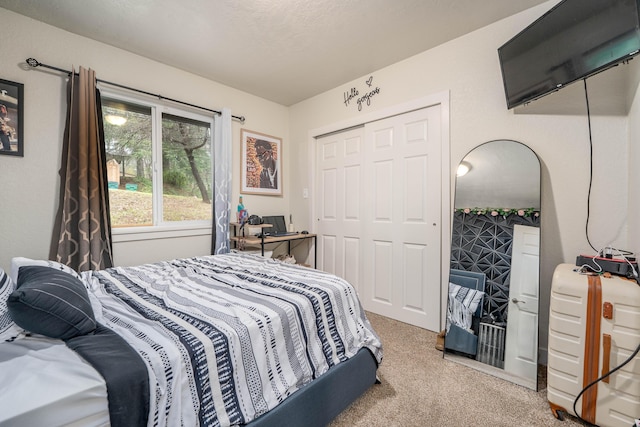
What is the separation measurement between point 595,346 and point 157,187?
349 centimetres

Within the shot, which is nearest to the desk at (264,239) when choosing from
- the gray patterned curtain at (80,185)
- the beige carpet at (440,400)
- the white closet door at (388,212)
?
the white closet door at (388,212)

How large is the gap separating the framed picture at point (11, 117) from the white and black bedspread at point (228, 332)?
3.95 ft

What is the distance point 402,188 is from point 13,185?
3182 millimetres

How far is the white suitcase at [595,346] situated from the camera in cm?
131

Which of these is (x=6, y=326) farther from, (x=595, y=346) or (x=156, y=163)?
(x=595, y=346)

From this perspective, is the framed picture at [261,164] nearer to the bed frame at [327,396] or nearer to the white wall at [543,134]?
the white wall at [543,134]

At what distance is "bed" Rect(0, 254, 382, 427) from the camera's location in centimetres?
74

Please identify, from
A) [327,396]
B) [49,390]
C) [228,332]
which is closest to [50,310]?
[49,390]

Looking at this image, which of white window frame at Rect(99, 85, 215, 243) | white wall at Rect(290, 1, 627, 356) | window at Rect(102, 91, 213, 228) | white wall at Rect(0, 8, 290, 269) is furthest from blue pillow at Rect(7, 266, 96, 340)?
white wall at Rect(290, 1, 627, 356)

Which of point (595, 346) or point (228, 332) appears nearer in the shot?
point (228, 332)

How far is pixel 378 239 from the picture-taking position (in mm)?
2945

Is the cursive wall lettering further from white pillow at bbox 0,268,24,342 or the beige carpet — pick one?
white pillow at bbox 0,268,24,342

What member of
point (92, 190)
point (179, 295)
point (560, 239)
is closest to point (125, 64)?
point (92, 190)

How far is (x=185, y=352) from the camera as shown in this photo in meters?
0.90
